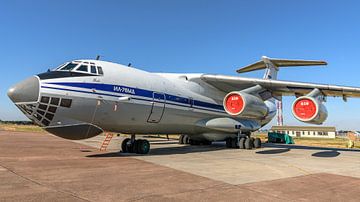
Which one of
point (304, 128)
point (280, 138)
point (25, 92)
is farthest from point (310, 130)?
point (25, 92)

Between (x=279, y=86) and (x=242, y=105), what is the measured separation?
2660 millimetres

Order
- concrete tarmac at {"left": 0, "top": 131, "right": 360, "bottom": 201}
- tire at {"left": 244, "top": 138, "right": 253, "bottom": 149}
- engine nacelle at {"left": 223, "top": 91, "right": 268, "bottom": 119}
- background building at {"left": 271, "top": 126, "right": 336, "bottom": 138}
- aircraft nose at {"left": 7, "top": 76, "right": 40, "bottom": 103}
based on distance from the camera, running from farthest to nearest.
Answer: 1. background building at {"left": 271, "top": 126, "right": 336, "bottom": 138}
2. tire at {"left": 244, "top": 138, "right": 253, "bottom": 149}
3. engine nacelle at {"left": 223, "top": 91, "right": 268, "bottom": 119}
4. aircraft nose at {"left": 7, "top": 76, "right": 40, "bottom": 103}
5. concrete tarmac at {"left": 0, "top": 131, "right": 360, "bottom": 201}

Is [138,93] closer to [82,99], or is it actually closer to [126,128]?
[126,128]

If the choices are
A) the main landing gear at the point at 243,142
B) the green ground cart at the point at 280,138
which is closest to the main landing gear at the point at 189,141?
the main landing gear at the point at 243,142

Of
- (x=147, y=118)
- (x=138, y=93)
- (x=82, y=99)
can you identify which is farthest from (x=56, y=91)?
(x=147, y=118)

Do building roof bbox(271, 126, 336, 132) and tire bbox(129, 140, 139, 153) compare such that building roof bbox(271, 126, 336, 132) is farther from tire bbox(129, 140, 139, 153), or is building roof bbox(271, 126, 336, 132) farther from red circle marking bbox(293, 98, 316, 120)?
tire bbox(129, 140, 139, 153)

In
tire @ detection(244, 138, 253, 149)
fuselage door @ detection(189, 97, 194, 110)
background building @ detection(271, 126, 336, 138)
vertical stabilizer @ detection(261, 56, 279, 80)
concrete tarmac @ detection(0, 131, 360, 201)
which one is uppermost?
vertical stabilizer @ detection(261, 56, 279, 80)

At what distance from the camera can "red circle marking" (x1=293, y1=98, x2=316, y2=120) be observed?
11997 millimetres

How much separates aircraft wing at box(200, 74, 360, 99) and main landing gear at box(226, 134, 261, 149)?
2.93 metres

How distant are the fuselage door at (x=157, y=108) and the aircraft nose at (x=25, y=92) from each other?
4545 mm

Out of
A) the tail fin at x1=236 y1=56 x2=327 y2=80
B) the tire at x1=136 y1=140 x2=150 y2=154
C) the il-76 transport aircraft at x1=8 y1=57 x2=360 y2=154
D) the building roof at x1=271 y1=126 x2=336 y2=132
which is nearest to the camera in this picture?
the il-76 transport aircraft at x1=8 y1=57 x2=360 y2=154

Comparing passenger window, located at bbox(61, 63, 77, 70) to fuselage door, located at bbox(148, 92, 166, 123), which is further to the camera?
fuselage door, located at bbox(148, 92, 166, 123)

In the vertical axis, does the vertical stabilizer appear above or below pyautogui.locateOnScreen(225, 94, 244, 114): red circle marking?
above

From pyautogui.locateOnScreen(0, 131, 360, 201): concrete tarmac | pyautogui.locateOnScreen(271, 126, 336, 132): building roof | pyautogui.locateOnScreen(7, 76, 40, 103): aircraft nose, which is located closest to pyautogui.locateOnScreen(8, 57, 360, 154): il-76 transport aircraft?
pyautogui.locateOnScreen(7, 76, 40, 103): aircraft nose
